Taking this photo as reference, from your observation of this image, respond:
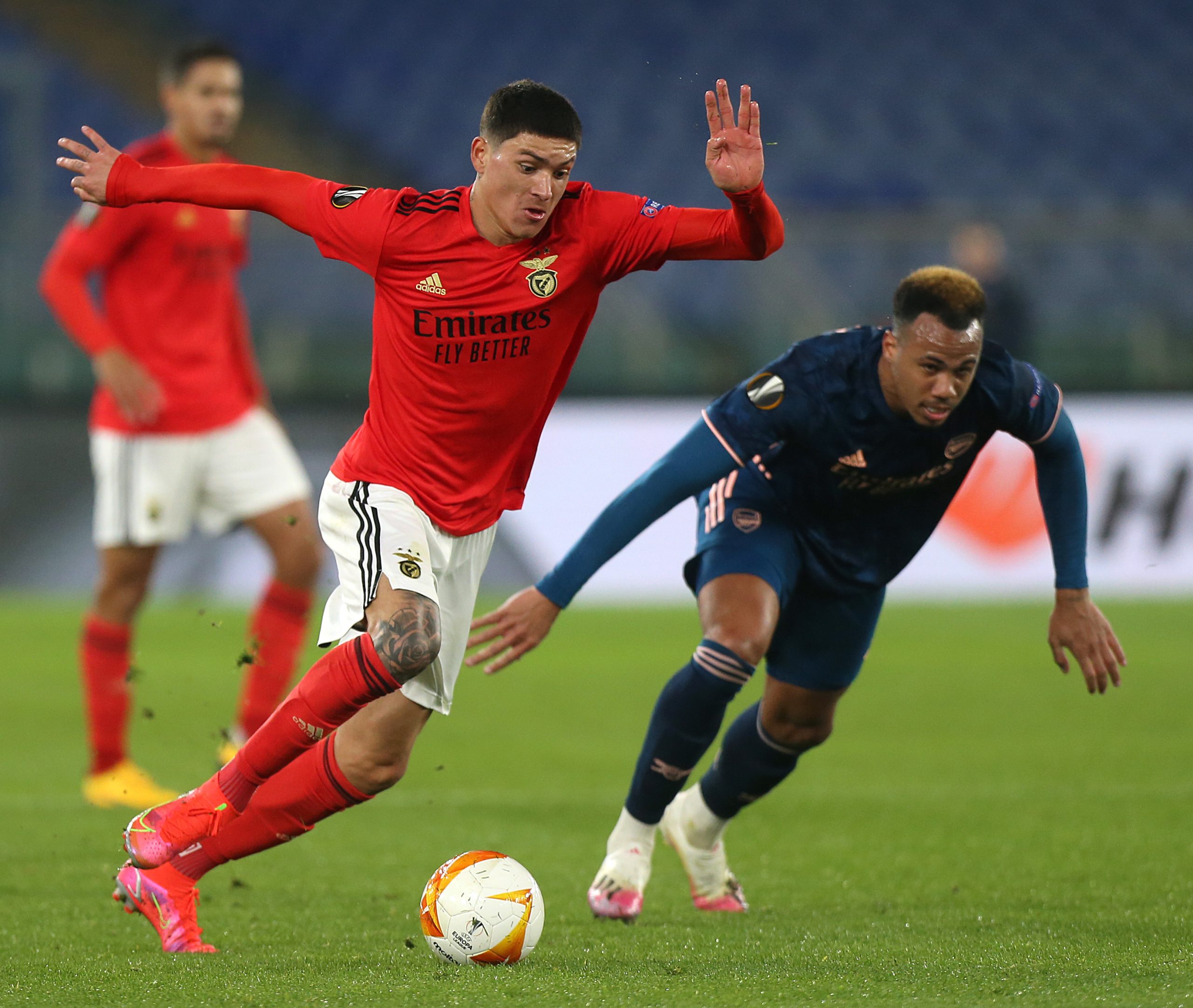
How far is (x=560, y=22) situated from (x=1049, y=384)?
15.1 metres

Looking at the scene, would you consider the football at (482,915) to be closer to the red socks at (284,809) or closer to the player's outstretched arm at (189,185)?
the red socks at (284,809)

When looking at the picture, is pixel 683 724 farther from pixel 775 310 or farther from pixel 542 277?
pixel 775 310

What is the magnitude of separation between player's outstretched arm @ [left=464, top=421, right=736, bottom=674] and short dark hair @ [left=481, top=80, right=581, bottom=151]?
79cm

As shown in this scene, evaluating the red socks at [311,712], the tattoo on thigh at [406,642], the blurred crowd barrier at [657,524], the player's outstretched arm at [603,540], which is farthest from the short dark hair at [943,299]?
the blurred crowd barrier at [657,524]

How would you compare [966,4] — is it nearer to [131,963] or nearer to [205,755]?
[205,755]

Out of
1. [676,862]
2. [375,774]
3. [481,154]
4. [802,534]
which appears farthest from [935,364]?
[676,862]

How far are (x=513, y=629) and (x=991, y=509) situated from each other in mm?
8684

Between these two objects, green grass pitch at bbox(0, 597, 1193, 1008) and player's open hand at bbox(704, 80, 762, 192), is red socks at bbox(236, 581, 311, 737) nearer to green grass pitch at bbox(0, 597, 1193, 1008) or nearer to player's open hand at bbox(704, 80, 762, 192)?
green grass pitch at bbox(0, 597, 1193, 1008)

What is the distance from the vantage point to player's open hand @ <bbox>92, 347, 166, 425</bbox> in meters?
5.64

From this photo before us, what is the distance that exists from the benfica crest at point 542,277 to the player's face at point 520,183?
61mm

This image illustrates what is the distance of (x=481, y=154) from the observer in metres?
3.70

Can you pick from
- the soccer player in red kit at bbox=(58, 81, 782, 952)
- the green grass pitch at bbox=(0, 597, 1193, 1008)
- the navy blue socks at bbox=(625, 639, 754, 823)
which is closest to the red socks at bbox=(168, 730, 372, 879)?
the soccer player in red kit at bbox=(58, 81, 782, 952)

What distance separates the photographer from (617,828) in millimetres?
4266

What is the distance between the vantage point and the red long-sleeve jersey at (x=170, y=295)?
592cm
